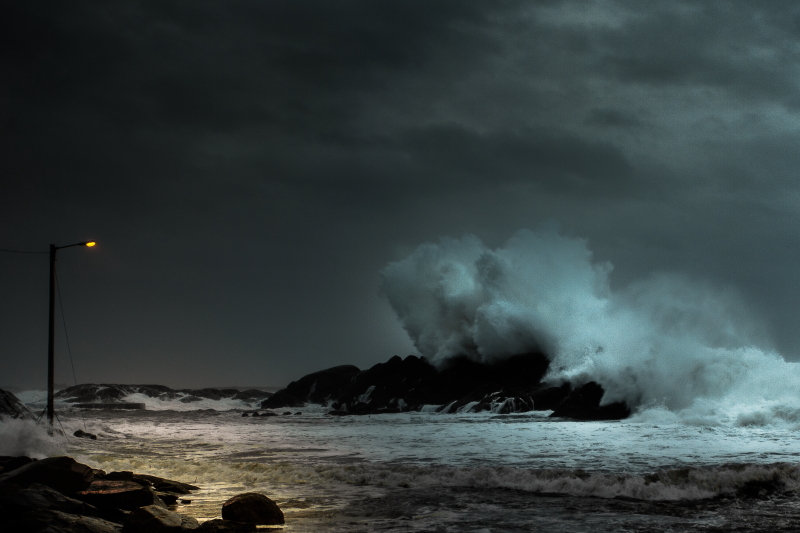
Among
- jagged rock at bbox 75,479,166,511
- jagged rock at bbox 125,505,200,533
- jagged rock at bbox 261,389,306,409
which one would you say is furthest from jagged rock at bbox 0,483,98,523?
jagged rock at bbox 261,389,306,409

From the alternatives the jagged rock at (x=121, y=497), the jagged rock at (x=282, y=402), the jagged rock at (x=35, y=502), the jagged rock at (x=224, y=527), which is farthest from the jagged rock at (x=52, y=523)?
the jagged rock at (x=282, y=402)

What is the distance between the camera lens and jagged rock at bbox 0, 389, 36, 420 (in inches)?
516

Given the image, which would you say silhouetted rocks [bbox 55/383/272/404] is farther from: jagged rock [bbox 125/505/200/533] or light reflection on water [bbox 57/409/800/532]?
jagged rock [bbox 125/505/200/533]

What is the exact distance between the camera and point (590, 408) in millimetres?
26844

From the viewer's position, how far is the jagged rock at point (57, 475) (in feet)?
21.9

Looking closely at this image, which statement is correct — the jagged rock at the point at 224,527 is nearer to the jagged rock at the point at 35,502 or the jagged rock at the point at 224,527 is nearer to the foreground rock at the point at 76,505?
the foreground rock at the point at 76,505

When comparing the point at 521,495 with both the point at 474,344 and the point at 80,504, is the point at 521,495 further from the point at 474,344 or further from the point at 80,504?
the point at 474,344

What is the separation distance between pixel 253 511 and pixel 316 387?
54071 mm

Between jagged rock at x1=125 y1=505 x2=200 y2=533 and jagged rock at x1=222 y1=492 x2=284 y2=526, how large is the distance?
47 cm

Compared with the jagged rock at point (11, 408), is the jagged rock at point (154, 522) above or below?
below

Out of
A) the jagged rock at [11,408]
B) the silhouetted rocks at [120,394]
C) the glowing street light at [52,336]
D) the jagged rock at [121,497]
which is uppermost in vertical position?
the glowing street light at [52,336]

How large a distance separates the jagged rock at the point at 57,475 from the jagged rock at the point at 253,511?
1.75m

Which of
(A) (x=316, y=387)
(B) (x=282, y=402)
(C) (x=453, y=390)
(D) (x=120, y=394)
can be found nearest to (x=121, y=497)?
(C) (x=453, y=390)

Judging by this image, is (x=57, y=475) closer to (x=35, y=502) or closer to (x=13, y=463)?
(x=35, y=502)
